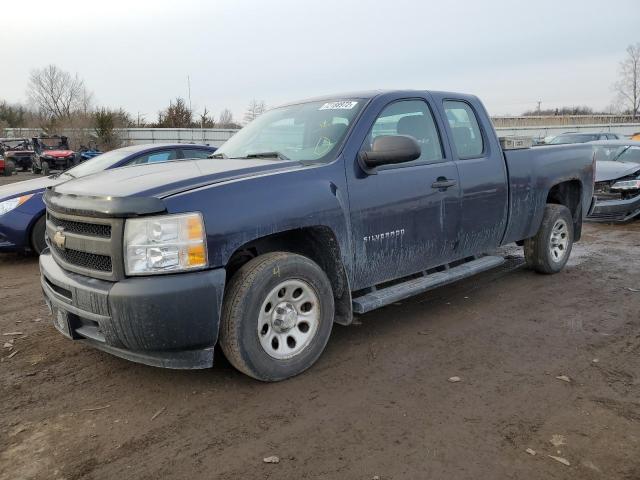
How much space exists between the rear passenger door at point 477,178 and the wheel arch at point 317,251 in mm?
1366

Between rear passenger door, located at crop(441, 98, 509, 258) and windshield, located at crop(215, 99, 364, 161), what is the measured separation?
1.13 metres

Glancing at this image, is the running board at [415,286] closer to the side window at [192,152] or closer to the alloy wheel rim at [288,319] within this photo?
the alloy wheel rim at [288,319]

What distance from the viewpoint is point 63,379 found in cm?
352

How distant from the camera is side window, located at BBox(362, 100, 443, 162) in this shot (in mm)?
4152

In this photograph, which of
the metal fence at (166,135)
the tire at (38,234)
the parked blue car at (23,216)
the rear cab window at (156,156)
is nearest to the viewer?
the parked blue car at (23,216)

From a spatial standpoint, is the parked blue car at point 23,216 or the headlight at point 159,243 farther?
the parked blue car at point 23,216

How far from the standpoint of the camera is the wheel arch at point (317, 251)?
11.6ft

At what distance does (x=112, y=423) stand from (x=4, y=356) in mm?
1540

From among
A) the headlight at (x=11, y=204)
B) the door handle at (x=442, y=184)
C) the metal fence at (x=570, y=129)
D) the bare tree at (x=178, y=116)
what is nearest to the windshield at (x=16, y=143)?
the bare tree at (x=178, y=116)

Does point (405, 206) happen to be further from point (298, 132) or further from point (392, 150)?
point (298, 132)

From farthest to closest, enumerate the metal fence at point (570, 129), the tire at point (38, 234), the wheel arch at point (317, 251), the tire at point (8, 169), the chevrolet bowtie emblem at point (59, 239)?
the metal fence at point (570, 129) → the tire at point (8, 169) → the tire at point (38, 234) → the wheel arch at point (317, 251) → the chevrolet bowtie emblem at point (59, 239)

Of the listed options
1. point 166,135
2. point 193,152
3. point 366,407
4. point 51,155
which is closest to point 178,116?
point 166,135

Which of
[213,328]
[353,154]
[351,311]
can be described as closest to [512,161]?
[353,154]

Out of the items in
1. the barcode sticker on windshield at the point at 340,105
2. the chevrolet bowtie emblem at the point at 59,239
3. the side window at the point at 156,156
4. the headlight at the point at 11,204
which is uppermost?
the barcode sticker on windshield at the point at 340,105
